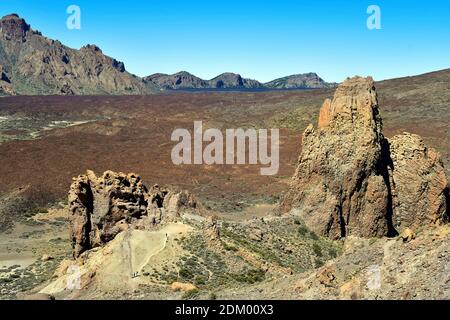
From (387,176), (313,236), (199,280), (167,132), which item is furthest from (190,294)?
(167,132)

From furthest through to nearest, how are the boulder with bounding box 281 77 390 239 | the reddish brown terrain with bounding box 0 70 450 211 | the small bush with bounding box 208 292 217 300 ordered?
the reddish brown terrain with bounding box 0 70 450 211, the boulder with bounding box 281 77 390 239, the small bush with bounding box 208 292 217 300

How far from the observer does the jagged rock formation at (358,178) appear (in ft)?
109

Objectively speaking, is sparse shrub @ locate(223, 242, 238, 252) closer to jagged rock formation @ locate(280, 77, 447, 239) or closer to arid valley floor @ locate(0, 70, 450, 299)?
arid valley floor @ locate(0, 70, 450, 299)

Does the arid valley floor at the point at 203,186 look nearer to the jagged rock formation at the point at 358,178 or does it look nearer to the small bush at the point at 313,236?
the small bush at the point at 313,236

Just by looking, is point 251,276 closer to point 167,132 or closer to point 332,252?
point 332,252

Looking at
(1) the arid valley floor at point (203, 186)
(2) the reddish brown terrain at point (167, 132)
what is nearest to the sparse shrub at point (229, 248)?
(1) the arid valley floor at point (203, 186)

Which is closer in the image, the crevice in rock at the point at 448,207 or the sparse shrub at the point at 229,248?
the sparse shrub at the point at 229,248

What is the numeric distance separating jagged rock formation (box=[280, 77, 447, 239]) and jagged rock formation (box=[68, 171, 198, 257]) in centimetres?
961

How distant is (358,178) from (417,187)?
431cm

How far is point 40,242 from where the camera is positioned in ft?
157

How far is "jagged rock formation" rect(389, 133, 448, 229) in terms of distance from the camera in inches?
1315

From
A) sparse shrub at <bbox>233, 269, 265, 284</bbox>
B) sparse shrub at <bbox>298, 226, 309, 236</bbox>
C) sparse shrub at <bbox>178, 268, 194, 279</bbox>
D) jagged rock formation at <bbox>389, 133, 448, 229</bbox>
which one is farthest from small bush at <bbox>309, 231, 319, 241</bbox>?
sparse shrub at <bbox>178, 268, 194, 279</bbox>

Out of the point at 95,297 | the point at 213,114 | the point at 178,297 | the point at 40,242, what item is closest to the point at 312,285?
the point at 178,297
